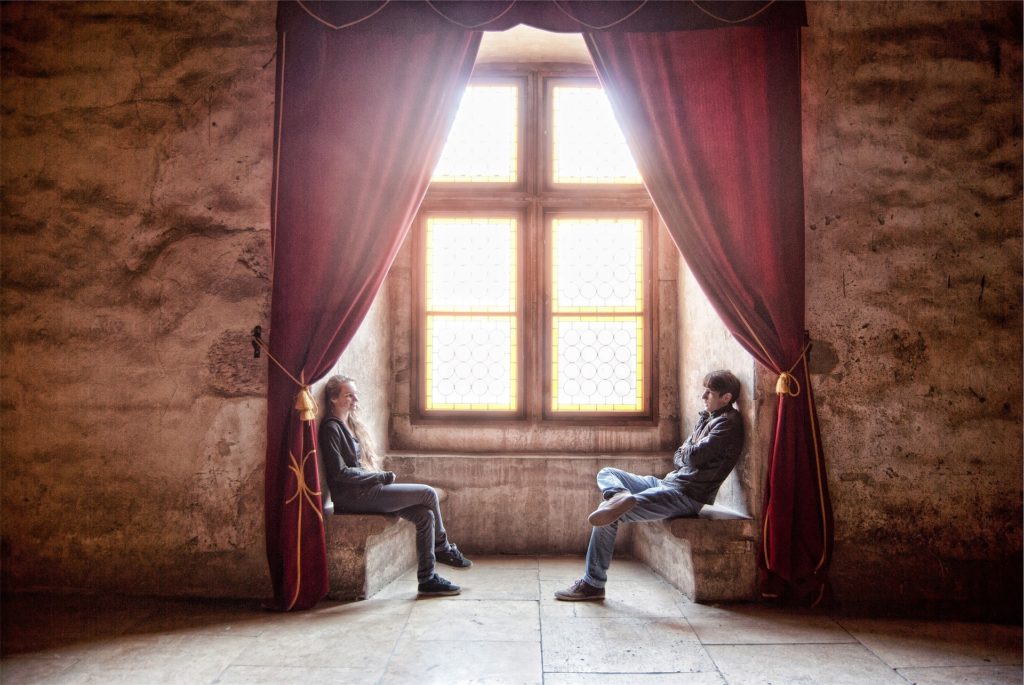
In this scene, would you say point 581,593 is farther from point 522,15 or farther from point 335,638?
point 522,15

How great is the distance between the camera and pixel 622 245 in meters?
4.12

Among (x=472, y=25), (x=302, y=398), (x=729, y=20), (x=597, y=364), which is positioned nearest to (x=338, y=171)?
(x=472, y=25)

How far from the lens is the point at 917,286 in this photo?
313 centimetres

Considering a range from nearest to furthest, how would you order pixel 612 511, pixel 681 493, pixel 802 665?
pixel 802 665 → pixel 612 511 → pixel 681 493

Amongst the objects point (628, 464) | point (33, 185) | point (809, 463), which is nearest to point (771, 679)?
point (809, 463)

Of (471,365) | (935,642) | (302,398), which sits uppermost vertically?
(471,365)

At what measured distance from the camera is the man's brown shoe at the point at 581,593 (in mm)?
3096

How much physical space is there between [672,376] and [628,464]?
0.63 meters

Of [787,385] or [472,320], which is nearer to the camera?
[787,385]

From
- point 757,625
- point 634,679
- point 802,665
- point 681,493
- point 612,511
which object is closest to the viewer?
point 634,679

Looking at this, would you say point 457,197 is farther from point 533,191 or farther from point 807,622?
point 807,622

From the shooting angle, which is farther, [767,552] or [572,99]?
[572,99]

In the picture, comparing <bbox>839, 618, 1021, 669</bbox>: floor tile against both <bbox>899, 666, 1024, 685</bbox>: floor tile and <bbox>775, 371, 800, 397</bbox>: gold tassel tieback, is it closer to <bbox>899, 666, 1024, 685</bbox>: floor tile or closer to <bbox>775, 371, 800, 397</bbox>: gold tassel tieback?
<bbox>899, 666, 1024, 685</bbox>: floor tile

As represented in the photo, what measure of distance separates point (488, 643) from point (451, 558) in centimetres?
79
